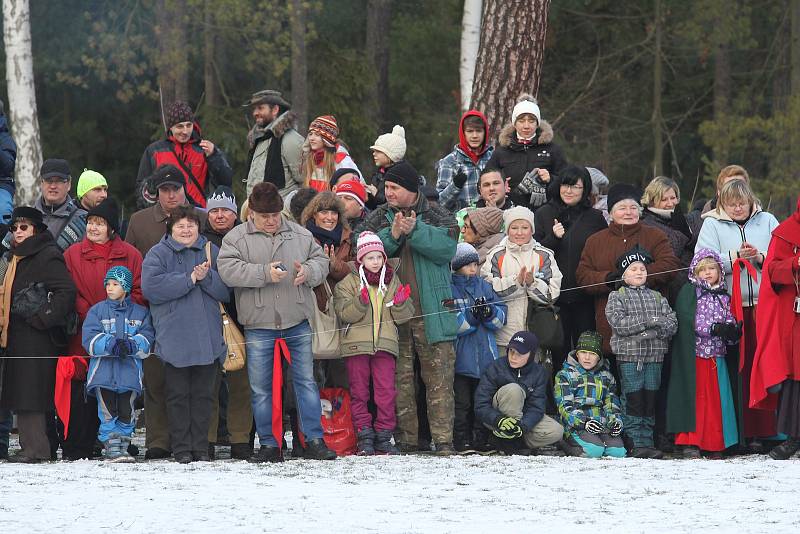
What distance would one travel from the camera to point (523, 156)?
12211 mm

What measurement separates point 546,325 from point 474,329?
0.59 m

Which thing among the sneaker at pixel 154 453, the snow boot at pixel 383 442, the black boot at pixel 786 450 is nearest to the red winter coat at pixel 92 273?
the sneaker at pixel 154 453

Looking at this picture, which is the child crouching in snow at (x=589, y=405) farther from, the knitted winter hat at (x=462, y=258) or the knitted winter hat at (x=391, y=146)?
the knitted winter hat at (x=391, y=146)

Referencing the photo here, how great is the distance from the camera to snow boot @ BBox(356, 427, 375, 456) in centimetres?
1026

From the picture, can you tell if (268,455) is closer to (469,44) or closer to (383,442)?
(383,442)

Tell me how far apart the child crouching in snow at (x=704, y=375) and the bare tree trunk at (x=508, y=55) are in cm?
445

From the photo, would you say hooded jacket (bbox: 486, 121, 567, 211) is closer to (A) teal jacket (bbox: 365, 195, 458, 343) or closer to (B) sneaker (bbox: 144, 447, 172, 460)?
(A) teal jacket (bbox: 365, 195, 458, 343)

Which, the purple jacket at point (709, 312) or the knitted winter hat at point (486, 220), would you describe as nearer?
the purple jacket at point (709, 312)

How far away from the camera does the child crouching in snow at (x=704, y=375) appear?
34.7 ft

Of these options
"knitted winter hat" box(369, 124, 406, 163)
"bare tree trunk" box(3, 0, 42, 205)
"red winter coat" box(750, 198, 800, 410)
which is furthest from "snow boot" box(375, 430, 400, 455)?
"bare tree trunk" box(3, 0, 42, 205)

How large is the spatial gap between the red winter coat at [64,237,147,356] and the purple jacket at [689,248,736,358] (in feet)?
13.3

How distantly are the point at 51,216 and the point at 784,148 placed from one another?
58.4 feet

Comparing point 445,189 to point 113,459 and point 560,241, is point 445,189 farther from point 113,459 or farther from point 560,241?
A: point 113,459

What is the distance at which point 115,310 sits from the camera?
998 cm
